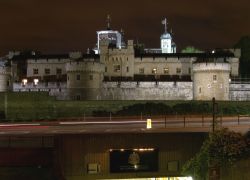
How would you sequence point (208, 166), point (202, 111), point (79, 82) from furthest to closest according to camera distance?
point (79, 82)
point (202, 111)
point (208, 166)

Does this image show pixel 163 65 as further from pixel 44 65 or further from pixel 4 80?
pixel 4 80

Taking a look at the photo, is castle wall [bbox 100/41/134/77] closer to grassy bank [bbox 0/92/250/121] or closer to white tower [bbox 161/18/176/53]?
grassy bank [bbox 0/92/250/121]

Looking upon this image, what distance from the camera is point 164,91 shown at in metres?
79.4

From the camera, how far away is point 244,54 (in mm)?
100625

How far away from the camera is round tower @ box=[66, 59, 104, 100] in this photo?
254 ft

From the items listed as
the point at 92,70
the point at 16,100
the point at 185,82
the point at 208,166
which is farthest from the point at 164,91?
the point at 208,166

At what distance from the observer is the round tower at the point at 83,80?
3049 inches

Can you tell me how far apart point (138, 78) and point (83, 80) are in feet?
29.8

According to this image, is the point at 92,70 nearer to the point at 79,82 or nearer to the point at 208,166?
the point at 79,82

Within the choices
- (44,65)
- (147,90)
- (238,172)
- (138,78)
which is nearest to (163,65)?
(138,78)

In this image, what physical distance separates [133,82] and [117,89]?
2283 millimetres

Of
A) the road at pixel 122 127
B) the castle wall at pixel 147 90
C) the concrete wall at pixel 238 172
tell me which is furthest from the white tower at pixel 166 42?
the concrete wall at pixel 238 172

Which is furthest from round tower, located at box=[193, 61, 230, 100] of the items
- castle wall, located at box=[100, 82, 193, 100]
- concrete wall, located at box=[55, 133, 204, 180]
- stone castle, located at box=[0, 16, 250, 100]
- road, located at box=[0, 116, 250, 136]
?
concrete wall, located at box=[55, 133, 204, 180]

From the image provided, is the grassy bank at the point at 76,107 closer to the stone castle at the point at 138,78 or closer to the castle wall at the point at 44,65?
the stone castle at the point at 138,78
